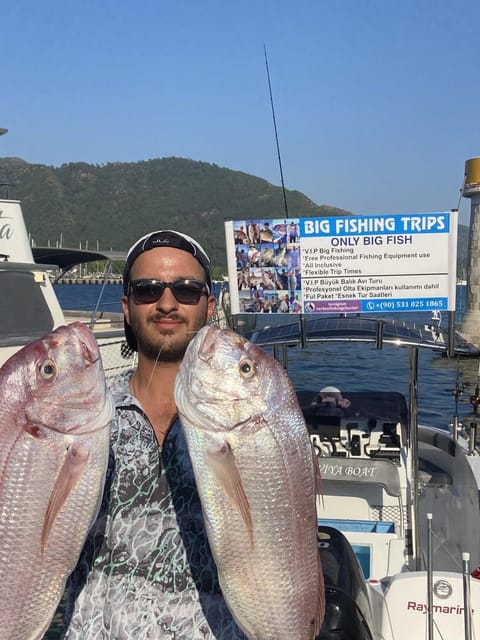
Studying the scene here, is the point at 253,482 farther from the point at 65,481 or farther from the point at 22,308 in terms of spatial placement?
the point at 22,308

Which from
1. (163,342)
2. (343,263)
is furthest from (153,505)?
(343,263)

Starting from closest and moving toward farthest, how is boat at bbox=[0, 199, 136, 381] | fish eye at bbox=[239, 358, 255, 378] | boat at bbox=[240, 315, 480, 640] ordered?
1. fish eye at bbox=[239, 358, 255, 378]
2. boat at bbox=[240, 315, 480, 640]
3. boat at bbox=[0, 199, 136, 381]

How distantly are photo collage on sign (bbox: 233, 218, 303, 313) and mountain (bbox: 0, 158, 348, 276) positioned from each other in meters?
107

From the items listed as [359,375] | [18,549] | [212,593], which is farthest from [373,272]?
[359,375]

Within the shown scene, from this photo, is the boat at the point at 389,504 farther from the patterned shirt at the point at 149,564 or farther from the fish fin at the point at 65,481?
the fish fin at the point at 65,481

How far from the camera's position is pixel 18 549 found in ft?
6.36

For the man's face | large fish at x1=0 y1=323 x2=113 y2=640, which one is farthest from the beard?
large fish at x1=0 y1=323 x2=113 y2=640

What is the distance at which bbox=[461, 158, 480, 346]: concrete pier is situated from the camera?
3347 centimetres

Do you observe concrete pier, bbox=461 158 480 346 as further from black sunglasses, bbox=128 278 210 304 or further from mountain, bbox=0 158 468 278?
mountain, bbox=0 158 468 278

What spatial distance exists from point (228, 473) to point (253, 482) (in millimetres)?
89

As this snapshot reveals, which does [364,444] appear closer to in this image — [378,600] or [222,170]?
[378,600]

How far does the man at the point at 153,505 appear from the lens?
213 centimetres

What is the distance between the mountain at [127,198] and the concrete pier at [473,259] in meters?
A: 78.7

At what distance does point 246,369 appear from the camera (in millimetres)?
2076
